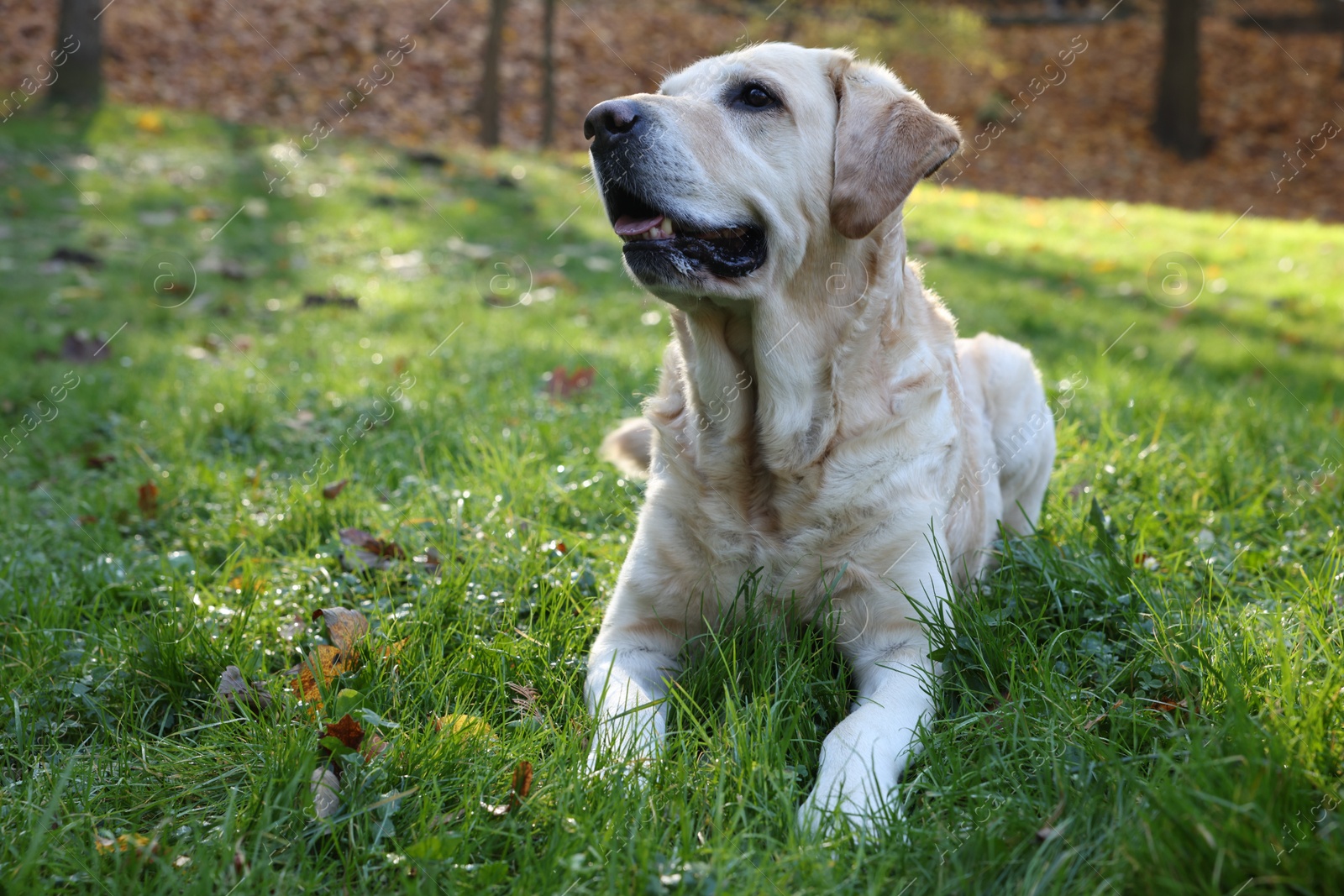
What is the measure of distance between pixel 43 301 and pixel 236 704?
4.87 metres

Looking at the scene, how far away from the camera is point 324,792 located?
191 centimetres

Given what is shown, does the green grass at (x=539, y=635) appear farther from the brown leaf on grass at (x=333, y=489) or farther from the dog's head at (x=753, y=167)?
the dog's head at (x=753, y=167)

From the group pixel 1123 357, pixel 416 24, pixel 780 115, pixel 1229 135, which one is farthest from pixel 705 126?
pixel 1229 135

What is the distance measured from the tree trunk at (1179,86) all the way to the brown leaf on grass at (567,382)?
1484 centimetres

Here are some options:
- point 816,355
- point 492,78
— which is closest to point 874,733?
point 816,355

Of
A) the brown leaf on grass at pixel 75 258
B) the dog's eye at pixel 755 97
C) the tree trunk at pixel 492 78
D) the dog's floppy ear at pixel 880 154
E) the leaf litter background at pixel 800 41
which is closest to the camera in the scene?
the dog's floppy ear at pixel 880 154

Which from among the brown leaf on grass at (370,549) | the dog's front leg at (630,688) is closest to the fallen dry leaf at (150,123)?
the brown leaf on grass at (370,549)

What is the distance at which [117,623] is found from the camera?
2545 mm

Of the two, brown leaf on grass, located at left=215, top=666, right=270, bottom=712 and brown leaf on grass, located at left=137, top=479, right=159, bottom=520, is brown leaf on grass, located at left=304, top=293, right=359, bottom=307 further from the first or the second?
brown leaf on grass, located at left=215, top=666, right=270, bottom=712

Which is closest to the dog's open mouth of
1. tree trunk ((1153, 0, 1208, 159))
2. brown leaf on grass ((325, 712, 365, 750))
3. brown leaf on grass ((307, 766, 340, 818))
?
brown leaf on grass ((325, 712, 365, 750))

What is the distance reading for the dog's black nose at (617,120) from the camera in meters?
2.50

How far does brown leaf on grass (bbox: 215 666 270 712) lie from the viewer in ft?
7.43

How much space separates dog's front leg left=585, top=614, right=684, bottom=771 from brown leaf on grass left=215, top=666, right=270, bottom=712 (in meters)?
0.74

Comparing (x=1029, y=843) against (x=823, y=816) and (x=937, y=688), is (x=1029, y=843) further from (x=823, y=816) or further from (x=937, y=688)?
(x=937, y=688)
